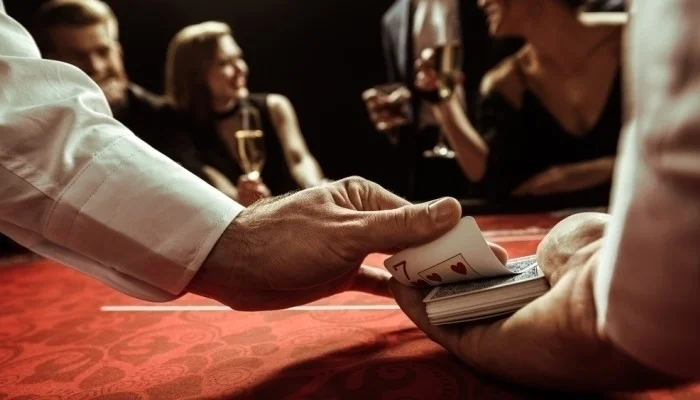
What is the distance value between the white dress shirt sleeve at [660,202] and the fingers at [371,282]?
0.51m

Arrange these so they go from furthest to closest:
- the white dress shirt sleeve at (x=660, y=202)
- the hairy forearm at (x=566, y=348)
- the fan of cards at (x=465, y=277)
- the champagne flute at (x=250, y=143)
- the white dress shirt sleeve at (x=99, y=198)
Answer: the champagne flute at (x=250, y=143)
the white dress shirt sleeve at (x=99, y=198)
the fan of cards at (x=465, y=277)
the hairy forearm at (x=566, y=348)
the white dress shirt sleeve at (x=660, y=202)

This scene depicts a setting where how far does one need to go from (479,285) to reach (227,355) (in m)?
0.33

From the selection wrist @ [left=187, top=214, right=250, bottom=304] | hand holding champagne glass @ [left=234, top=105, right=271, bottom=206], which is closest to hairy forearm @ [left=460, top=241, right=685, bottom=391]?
wrist @ [left=187, top=214, right=250, bottom=304]

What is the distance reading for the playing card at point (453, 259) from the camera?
60cm

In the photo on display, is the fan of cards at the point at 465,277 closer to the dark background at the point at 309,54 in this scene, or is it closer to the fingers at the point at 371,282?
the fingers at the point at 371,282

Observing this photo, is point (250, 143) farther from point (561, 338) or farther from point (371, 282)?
point (561, 338)

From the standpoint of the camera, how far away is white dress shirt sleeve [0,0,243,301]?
0.65 meters

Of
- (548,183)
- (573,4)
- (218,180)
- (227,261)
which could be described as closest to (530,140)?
(548,183)

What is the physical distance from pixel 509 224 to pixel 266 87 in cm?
278

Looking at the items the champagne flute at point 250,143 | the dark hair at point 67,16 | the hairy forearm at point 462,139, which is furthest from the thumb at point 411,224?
the dark hair at point 67,16

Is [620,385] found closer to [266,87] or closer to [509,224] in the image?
[509,224]

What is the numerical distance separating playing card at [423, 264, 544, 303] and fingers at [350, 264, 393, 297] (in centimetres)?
21

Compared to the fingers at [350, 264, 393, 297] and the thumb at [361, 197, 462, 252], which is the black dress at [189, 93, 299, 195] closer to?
the fingers at [350, 264, 393, 297]

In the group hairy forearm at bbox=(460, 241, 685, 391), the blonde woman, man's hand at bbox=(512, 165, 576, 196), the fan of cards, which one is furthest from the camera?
the blonde woman
